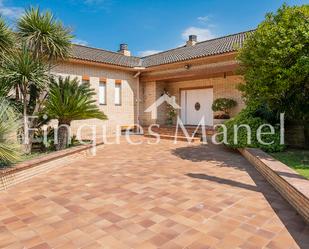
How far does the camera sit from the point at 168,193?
517 cm

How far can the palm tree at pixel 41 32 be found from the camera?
27.4ft

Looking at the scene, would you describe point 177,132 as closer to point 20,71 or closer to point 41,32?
point 41,32

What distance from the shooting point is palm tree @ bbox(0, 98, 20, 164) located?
5645mm

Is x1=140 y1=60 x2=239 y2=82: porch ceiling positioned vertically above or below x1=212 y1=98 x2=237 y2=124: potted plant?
above

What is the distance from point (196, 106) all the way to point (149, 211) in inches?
509

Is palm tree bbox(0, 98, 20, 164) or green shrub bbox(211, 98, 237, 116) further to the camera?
green shrub bbox(211, 98, 237, 116)

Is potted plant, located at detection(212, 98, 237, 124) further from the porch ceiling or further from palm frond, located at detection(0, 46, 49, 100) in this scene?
palm frond, located at detection(0, 46, 49, 100)

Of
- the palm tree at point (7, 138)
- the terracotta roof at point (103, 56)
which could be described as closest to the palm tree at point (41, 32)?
the palm tree at point (7, 138)

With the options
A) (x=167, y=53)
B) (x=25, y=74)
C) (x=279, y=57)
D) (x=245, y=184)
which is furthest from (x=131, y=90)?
(x=245, y=184)

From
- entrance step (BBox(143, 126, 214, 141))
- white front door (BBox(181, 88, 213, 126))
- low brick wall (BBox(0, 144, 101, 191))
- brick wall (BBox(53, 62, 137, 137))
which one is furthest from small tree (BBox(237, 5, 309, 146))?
brick wall (BBox(53, 62, 137, 137))

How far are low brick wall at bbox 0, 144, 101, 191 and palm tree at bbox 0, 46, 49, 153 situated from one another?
3.84 ft

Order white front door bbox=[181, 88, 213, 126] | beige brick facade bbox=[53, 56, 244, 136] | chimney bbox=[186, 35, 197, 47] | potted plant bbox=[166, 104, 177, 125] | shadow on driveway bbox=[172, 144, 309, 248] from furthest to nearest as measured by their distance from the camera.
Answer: chimney bbox=[186, 35, 197, 47]
potted plant bbox=[166, 104, 177, 125]
white front door bbox=[181, 88, 213, 126]
beige brick facade bbox=[53, 56, 244, 136]
shadow on driveway bbox=[172, 144, 309, 248]

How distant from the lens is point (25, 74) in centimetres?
769

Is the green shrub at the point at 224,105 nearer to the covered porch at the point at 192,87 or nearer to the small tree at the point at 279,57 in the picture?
the covered porch at the point at 192,87
